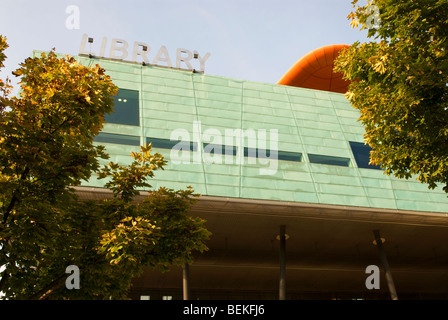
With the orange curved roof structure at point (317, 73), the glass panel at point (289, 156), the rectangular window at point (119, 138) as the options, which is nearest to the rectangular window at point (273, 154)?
the glass panel at point (289, 156)

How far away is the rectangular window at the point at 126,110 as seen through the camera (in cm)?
1936

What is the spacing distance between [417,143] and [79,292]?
9920 mm

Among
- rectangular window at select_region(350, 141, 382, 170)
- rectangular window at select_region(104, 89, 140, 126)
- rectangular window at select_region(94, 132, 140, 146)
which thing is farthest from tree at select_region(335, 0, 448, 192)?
rectangular window at select_region(104, 89, 140, 126)

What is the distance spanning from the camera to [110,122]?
19.2 m

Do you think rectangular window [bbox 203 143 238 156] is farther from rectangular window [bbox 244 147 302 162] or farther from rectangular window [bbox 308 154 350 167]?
rectangular window [bbox 308 154 350 167]

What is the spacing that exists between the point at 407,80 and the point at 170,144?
40.1 feet

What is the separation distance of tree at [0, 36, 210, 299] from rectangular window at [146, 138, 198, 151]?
337 inches

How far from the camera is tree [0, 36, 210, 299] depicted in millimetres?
8070

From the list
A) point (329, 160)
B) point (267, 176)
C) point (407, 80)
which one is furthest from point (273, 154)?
point (407, 80)

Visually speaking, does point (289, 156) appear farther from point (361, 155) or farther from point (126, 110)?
point (126, 110)

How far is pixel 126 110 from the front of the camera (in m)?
20.0

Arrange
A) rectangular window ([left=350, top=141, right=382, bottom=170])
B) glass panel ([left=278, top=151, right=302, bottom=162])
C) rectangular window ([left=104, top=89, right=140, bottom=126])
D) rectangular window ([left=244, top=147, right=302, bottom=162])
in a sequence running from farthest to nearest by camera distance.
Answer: rectangular window ([left=350, top=141, right=382, bottom=170]), glass panel ([left=278, top=151, right=302, bottom=162]), rectangular window ([left=244, top=147, right=302, bottom=162]), rectangular window ([left=104, top=89, right=140, bottom=126])

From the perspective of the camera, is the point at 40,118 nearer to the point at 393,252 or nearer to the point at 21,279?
the point at 21,279
